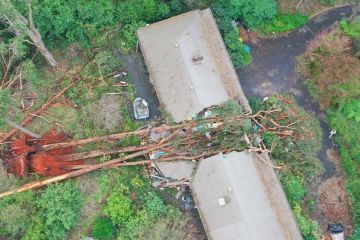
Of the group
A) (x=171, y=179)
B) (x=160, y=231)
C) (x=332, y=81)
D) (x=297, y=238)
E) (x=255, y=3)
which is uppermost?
(x=255, y=3)

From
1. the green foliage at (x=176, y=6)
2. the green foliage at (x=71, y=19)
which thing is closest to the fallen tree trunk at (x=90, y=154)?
the green foliage at (x=71, y=19)

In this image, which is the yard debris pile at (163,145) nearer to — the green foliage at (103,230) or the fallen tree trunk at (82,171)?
the fallen tree trunk at (82,171)

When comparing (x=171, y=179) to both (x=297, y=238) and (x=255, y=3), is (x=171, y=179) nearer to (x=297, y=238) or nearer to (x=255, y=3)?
(x=297, y=238)

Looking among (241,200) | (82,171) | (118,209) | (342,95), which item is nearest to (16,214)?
(82,171)

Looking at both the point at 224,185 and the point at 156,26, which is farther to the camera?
the point at 156,26

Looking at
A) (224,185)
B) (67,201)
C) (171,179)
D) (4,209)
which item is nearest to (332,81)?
(224,185)
